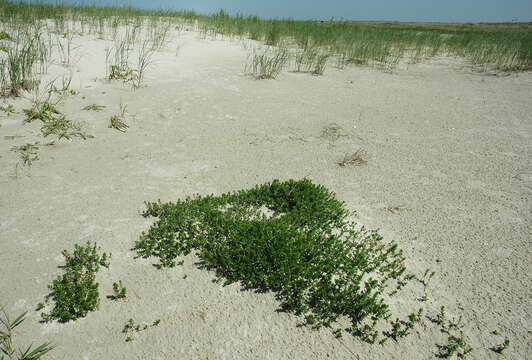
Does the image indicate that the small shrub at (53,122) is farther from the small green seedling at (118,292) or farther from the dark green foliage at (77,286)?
the small green seedling at (118,292)

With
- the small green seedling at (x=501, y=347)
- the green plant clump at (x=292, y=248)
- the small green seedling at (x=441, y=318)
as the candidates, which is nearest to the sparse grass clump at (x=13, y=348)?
the green plant clump at (x=292, y=248)

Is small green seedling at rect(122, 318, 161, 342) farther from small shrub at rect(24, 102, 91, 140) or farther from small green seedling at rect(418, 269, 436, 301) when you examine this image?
small shrub at rect(24, 102, 91, 140)

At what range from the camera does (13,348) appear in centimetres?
238

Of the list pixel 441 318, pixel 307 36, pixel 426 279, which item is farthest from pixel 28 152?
pixel 307 36

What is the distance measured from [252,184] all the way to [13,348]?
Answer: 2.87 meters

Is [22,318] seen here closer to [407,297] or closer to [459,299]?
[407,297]

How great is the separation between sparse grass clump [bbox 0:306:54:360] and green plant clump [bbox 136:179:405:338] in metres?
1.02

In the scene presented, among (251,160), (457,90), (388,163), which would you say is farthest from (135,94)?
(457,90)

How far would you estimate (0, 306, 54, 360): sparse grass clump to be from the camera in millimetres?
2287

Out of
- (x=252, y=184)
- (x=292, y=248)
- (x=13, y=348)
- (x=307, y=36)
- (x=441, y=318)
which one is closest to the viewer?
(x=13, y=348)

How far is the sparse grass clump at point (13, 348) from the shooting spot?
90.0 inches

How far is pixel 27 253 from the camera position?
10.4 ft

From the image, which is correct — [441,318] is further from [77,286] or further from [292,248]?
[77,286]

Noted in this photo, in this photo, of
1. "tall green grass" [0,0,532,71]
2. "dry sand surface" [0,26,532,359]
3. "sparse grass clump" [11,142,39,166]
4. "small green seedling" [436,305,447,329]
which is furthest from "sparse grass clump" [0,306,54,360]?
"tall green grass" [0,0,532,71]
